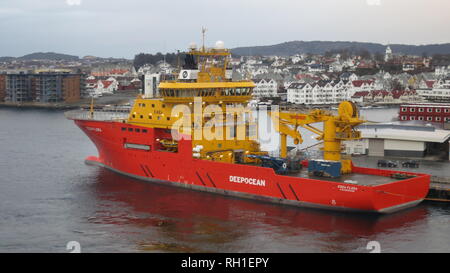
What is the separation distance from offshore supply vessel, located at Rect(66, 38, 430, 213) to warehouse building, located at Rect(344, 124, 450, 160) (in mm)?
5526

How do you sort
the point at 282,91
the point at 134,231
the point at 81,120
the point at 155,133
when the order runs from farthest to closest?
1. the point at 282,91
2. the point at 81,120
3. the point at 155,133
4. the point at 134,231

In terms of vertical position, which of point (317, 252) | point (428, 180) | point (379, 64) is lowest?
point (317, 252)

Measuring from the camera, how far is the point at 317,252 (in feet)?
48.6

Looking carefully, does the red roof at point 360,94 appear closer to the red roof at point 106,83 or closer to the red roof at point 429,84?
the red roof at point 429,84

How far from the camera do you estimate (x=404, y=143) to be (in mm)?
25047

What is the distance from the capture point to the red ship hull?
688 inches

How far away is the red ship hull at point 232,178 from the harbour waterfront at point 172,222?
334 mm

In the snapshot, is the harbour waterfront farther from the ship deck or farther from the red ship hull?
the ship deck

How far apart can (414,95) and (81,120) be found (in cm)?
5009

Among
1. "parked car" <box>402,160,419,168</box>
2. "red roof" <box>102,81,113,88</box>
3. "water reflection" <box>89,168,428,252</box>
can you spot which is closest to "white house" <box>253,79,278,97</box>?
"red roof" <box>102,81,113,88</box>

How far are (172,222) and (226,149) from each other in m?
4.76

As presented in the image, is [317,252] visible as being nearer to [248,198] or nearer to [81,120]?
[248,198]

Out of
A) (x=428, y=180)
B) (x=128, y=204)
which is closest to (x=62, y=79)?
(x=128, y=204)

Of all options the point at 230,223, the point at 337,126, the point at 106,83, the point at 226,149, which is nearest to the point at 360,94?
the point at 106,83
